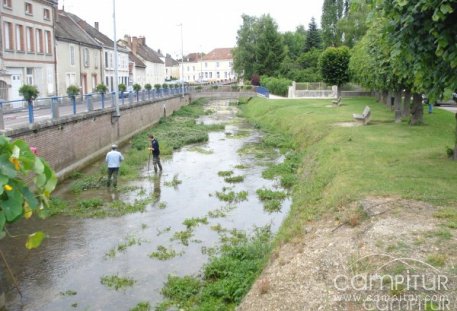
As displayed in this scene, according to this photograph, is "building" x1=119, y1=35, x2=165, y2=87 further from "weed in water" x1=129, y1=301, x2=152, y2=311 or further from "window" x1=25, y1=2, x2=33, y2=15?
"weed in water" x1=129, y1=301, x2=152, y2=311

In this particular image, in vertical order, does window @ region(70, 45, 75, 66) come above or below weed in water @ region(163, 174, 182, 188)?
above

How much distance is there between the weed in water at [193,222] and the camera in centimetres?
1354

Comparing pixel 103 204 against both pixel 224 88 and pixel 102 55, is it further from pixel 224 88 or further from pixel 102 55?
pixel 224 88

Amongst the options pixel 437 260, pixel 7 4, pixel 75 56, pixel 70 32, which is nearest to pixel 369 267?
pixel 437 260

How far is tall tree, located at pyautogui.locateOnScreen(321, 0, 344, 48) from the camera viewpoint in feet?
243

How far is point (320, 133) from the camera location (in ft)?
78.1

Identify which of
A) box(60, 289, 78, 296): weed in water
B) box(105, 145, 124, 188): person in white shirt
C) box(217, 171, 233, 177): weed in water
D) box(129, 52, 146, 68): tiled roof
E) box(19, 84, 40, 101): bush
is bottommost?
box(60, 289, 78, 296): weed in water

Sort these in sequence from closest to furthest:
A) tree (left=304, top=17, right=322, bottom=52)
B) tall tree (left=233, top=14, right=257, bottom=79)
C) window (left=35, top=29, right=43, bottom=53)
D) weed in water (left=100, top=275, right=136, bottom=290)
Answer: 1. weed in water (left=100, top=275, right=136, bottom=290)
2. window (left=35, top=29, right=43, bottom=53)
3. tall tree (left=233, top=14, right=257, bottom=79)
4. tree (left=304, top=17, right=322, bottom=52)

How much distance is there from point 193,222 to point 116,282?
4186 millimetres

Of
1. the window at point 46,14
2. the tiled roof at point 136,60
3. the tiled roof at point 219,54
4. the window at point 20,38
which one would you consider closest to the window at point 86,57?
the window at point 46,14

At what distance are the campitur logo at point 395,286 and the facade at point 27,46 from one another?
29.2m

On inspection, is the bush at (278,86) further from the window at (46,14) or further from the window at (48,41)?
the window at (46,14)

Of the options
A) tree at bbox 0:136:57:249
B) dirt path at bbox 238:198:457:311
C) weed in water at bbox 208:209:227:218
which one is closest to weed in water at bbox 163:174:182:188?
weed in water at bbox 208:209:227:218

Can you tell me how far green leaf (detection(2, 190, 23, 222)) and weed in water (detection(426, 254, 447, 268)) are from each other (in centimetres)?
558
